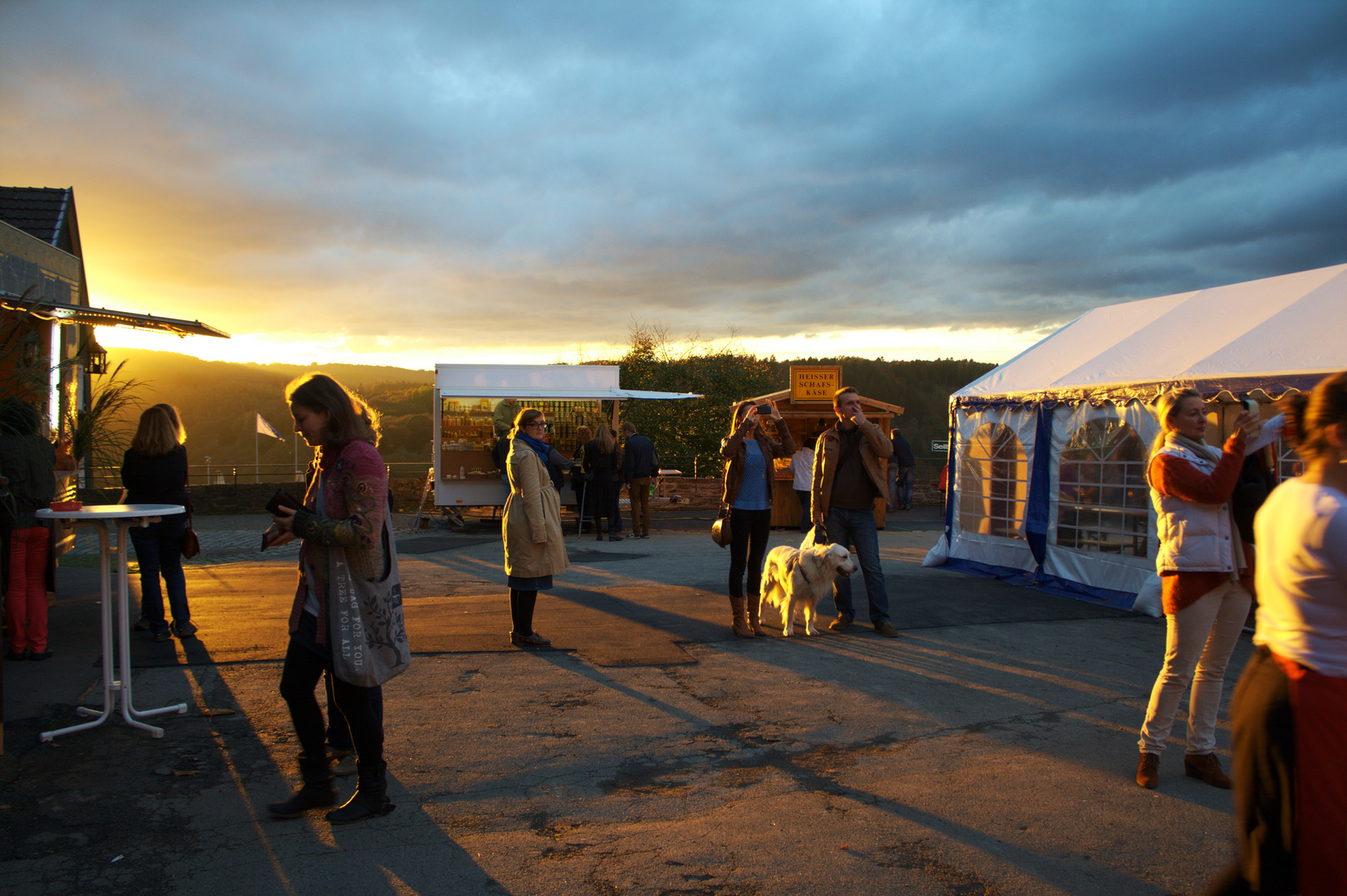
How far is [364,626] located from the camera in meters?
3.33

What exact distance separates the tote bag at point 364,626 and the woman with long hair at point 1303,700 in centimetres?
282

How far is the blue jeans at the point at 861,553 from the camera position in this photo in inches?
275

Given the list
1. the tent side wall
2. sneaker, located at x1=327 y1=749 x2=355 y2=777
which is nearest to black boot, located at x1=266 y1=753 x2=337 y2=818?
sneaker, located at x1=327 y1=749 x2=355 y2=777

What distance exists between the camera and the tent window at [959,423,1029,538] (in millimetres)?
10031

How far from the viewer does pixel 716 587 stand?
9.04m

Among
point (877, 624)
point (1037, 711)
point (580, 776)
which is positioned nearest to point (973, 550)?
point (877, 624)

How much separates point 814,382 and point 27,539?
12.9 meters

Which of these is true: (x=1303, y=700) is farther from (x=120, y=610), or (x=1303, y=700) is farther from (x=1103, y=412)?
(x=1103, y=412)

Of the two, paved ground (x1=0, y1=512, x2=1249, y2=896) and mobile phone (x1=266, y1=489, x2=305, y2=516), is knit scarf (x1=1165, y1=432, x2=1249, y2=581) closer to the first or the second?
paved ground (x1=0, y1=512, x2=1249, y2=896)

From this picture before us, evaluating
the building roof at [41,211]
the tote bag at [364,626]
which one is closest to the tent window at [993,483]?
the tote bag at [364,626]

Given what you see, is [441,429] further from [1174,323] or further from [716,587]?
[1174,323]

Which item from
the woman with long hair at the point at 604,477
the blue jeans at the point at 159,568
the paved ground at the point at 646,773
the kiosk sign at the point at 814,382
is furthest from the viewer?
the kiosk sign at the point at 814,382

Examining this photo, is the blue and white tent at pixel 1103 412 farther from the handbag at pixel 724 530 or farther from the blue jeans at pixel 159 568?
the blue jeans at pixel 159 568

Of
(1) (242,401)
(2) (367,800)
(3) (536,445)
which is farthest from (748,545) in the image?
(1) (242,401)
